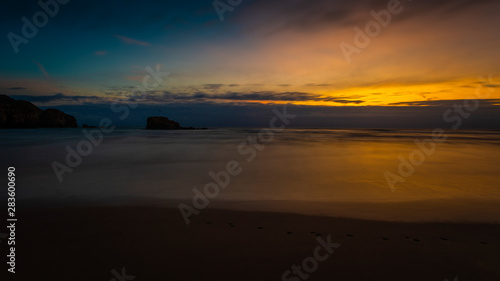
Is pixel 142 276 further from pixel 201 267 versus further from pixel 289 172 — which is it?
pixel 289 172

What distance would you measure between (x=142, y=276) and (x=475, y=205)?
5.98m

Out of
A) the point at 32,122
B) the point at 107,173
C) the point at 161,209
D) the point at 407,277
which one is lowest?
the point at 32,122

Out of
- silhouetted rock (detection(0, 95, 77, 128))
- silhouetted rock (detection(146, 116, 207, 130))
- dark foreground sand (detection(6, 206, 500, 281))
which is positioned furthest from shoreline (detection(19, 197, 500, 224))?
silhouetted rock (detection(0, 95, 77, 128))

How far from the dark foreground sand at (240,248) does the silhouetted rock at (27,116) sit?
96887 mm

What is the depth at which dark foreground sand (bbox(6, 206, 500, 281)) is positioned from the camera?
8.16ft

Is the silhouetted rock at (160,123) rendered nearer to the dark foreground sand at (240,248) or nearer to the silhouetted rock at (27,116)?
the silhouetted rock at (27,116)

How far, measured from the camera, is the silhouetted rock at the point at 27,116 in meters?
74.4

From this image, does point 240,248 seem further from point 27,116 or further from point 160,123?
point 27,116

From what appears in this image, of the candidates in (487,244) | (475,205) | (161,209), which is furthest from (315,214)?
(475,205)

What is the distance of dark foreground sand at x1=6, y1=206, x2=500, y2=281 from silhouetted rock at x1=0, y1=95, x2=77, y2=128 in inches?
3814

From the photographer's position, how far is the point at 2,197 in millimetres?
5324

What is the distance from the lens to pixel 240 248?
9.66 ft

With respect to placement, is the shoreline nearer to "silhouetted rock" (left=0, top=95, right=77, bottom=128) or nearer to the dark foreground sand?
the dark foreground sand

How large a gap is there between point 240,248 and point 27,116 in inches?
4065
